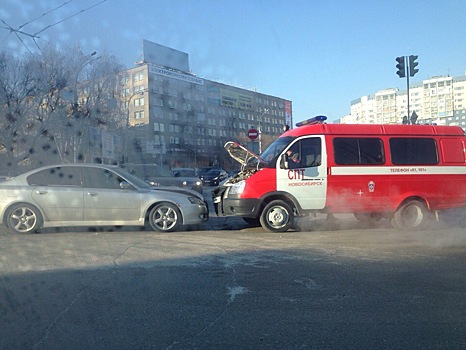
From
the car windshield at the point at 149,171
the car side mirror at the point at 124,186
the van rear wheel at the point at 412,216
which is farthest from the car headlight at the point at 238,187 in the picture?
the car windshield at the point at 149,171

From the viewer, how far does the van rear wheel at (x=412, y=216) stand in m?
8.77

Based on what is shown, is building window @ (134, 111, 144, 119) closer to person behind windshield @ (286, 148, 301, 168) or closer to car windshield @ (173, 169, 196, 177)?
car windshield @ (173, 169, 196, 177)

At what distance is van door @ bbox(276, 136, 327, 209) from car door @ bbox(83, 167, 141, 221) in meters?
2.93

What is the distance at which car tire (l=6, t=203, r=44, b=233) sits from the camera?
26.5 feet

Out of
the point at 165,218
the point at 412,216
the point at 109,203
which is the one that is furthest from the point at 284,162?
the point at 109,203

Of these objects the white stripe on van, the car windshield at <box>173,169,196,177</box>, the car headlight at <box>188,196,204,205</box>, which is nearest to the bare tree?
the car windshield at <box>173,169,196,177</box>

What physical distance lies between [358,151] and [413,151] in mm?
1252

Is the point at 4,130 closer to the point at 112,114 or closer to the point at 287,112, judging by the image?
the point at 112,114

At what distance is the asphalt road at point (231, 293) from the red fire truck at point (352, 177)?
3.32 ft

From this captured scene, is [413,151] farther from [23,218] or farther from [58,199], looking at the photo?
[23,218]

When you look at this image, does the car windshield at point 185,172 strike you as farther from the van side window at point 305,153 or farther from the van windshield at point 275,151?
the van side window at point 305,153

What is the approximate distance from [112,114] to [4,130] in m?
6.47

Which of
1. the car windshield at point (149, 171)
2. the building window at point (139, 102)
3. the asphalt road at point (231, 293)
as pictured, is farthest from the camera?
the car windshield at point (149, 171)

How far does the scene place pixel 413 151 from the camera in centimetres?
→ 874
